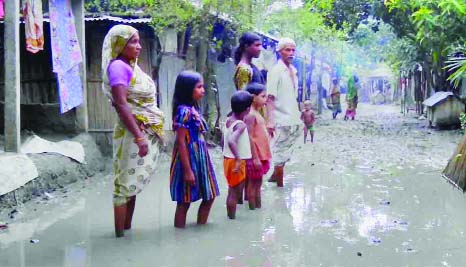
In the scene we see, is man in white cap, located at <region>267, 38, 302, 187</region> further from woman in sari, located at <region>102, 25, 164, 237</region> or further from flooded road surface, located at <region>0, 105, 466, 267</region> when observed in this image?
woman in sari, located at <region>102, 25, 164, 237</region>

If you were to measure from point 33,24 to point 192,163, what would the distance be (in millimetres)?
3609

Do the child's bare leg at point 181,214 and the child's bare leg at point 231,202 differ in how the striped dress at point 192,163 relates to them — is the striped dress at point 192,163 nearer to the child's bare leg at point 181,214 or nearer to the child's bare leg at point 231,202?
the child's bare leg at point 181,214

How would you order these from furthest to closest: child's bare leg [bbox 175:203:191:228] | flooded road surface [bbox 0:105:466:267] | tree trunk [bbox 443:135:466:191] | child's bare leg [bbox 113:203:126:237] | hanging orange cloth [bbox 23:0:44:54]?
hanging orange cloth [bbox 23:0:44:54], tree trunk [bbox 443:135:466:191], child's bare leg [bbox 175:203:191:228], child's bare leg [bbox 113:203:126:237], flooded road surface [bbox 0:105:466:267]

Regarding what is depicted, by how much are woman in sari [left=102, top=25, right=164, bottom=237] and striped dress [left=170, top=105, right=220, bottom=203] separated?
229 millimetres

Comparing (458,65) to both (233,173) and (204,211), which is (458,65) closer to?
(233,173)

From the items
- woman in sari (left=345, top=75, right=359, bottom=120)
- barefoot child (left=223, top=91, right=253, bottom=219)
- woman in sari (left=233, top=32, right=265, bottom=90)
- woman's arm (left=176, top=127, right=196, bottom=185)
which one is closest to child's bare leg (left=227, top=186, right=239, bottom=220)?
barefoot child (left=223, top=91, right=253, bottom=219)

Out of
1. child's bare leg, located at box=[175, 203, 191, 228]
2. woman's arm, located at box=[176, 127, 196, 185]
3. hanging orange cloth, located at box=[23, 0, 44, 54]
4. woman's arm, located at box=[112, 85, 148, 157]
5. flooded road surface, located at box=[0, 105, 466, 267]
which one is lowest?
flooded road surface, located at box=[0, 105, 466, 267]

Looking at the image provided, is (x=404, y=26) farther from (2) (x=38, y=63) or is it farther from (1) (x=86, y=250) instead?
(1) (x=86, y=250)

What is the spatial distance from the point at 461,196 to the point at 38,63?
23.3ft

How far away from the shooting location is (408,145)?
483 inches

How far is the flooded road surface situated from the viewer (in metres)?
4.23

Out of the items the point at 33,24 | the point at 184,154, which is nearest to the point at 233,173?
the point at 184,154

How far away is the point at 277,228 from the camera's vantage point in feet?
16.9

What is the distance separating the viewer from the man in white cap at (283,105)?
675 centimetres
